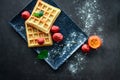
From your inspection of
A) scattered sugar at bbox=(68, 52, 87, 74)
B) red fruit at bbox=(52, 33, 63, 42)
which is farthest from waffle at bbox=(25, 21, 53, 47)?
scattered sugar at bbox=(68, 52, 87, 74)

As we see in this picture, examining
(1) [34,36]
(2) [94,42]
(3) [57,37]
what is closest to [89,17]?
(2) [94,42]

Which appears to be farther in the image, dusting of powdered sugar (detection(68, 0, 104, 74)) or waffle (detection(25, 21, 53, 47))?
dusting of powdered sugar (detection(68, 0, 104, 74))

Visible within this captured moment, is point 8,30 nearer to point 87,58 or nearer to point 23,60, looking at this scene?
point 23,60

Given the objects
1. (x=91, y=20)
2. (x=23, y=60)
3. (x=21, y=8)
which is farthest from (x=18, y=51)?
(x=91, y=20)

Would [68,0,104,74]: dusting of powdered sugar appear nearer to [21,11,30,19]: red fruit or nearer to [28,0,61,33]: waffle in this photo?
[28,0,61,33]: waffle

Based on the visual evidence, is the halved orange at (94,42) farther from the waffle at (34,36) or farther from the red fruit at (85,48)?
the waffle at (34,36)

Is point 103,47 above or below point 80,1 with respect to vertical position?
below
